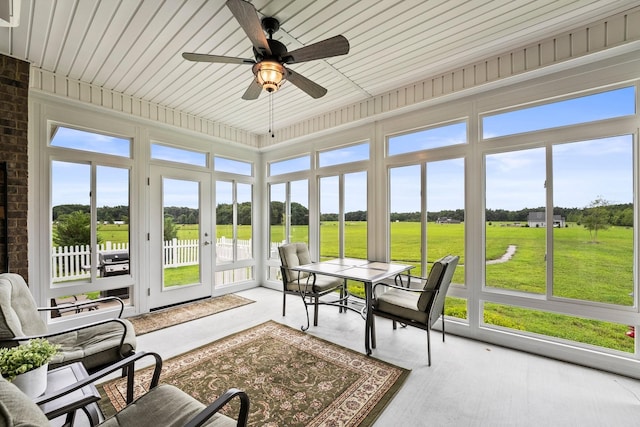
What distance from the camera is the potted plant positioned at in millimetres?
1258

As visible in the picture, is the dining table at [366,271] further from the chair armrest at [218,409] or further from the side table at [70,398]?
the side table at [70,398]

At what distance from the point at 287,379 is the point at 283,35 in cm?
313

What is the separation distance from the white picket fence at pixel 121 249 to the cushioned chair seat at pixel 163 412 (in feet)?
9.77

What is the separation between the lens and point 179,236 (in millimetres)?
4512

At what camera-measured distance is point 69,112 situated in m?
3.38

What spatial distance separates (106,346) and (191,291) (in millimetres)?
2568

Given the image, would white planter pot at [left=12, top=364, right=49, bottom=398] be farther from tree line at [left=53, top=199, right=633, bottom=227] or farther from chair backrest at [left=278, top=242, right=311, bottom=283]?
tree line at [left=53, top=199, right=633, bottom=227]

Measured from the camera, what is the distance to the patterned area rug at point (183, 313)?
3543 millimetres

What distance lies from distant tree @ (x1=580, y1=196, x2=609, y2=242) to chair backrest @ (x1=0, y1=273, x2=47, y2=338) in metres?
4.74

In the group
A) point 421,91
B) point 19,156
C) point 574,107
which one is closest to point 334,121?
point 421,91

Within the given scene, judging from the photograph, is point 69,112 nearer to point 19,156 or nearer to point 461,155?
point 19,156

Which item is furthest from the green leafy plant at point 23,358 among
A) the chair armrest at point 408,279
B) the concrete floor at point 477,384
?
the chair armrest at point 408,279

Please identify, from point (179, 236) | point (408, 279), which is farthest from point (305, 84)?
point (179, 236)

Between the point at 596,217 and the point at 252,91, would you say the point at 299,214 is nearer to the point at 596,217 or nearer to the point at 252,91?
the point at 252,91
